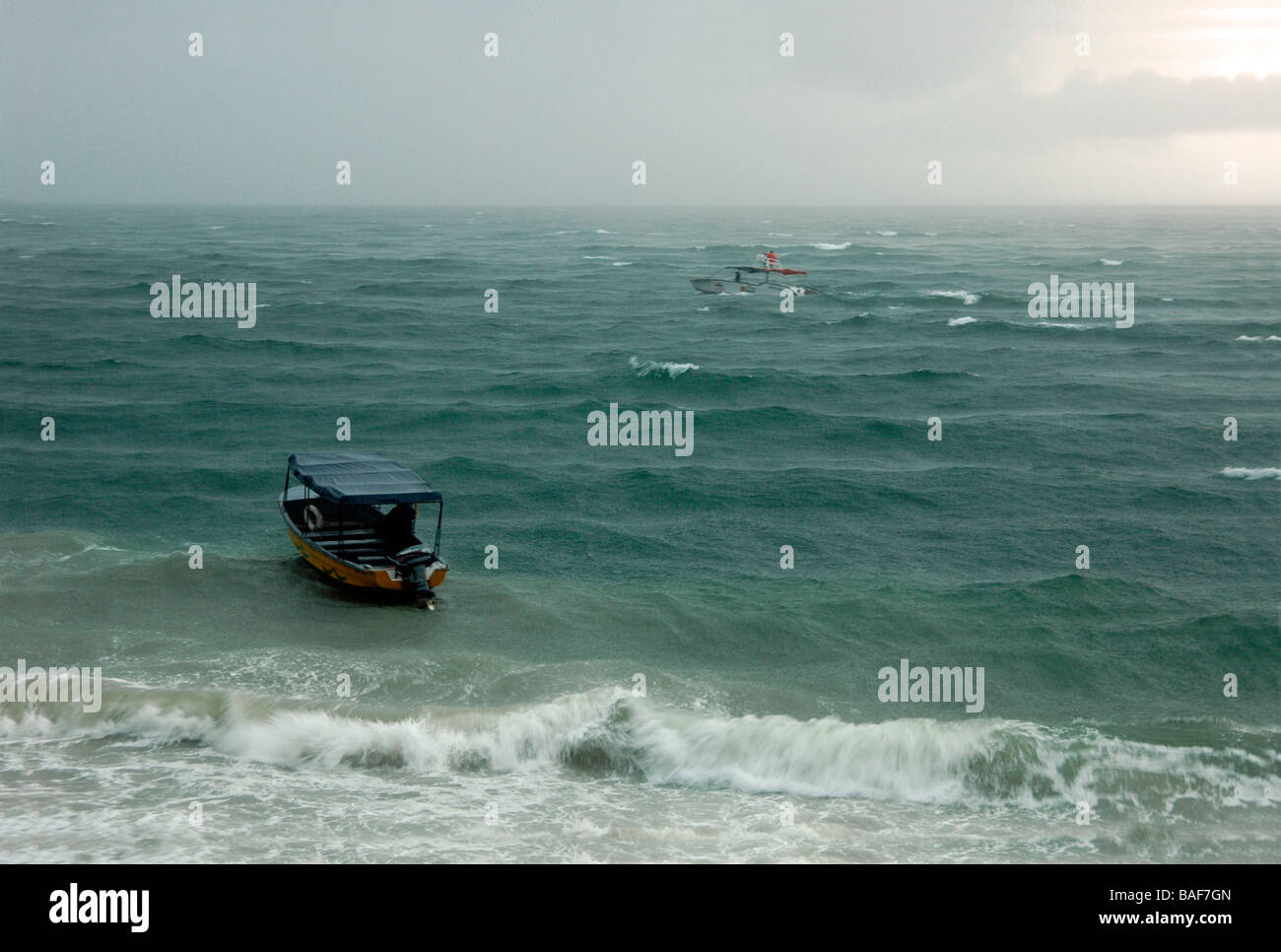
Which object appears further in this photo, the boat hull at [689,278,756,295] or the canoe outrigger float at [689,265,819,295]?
the boat hull at [689,278,756,295]

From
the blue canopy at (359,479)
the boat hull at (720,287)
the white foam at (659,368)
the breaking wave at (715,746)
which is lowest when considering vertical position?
the breaking wave at (715,746)

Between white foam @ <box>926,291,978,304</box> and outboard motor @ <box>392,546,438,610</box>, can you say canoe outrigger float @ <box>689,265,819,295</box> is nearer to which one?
white foam @ <box>926,291,978,304</box>

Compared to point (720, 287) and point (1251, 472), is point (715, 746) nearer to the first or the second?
point (1251, 472)

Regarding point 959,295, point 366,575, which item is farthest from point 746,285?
point 366,575

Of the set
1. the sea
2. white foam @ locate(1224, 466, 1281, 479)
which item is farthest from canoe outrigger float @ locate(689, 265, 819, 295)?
white foam @ locate(1224, 466, 1281, 479)

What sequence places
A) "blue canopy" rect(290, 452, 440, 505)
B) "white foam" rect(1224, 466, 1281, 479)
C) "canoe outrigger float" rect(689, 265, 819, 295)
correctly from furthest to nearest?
A: "canoe outrigger float" rect(689, 265, 819, 295) < "white foam" rect(1224, 466, 1281, 479) < "blue canopy" rect(290, 452, 440, 505)

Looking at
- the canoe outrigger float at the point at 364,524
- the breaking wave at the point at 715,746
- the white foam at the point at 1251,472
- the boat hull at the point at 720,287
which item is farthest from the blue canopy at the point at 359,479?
the boat hull at the point at 720,287

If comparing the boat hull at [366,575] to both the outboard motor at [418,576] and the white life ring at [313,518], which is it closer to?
the outboard motor at [418,576]
